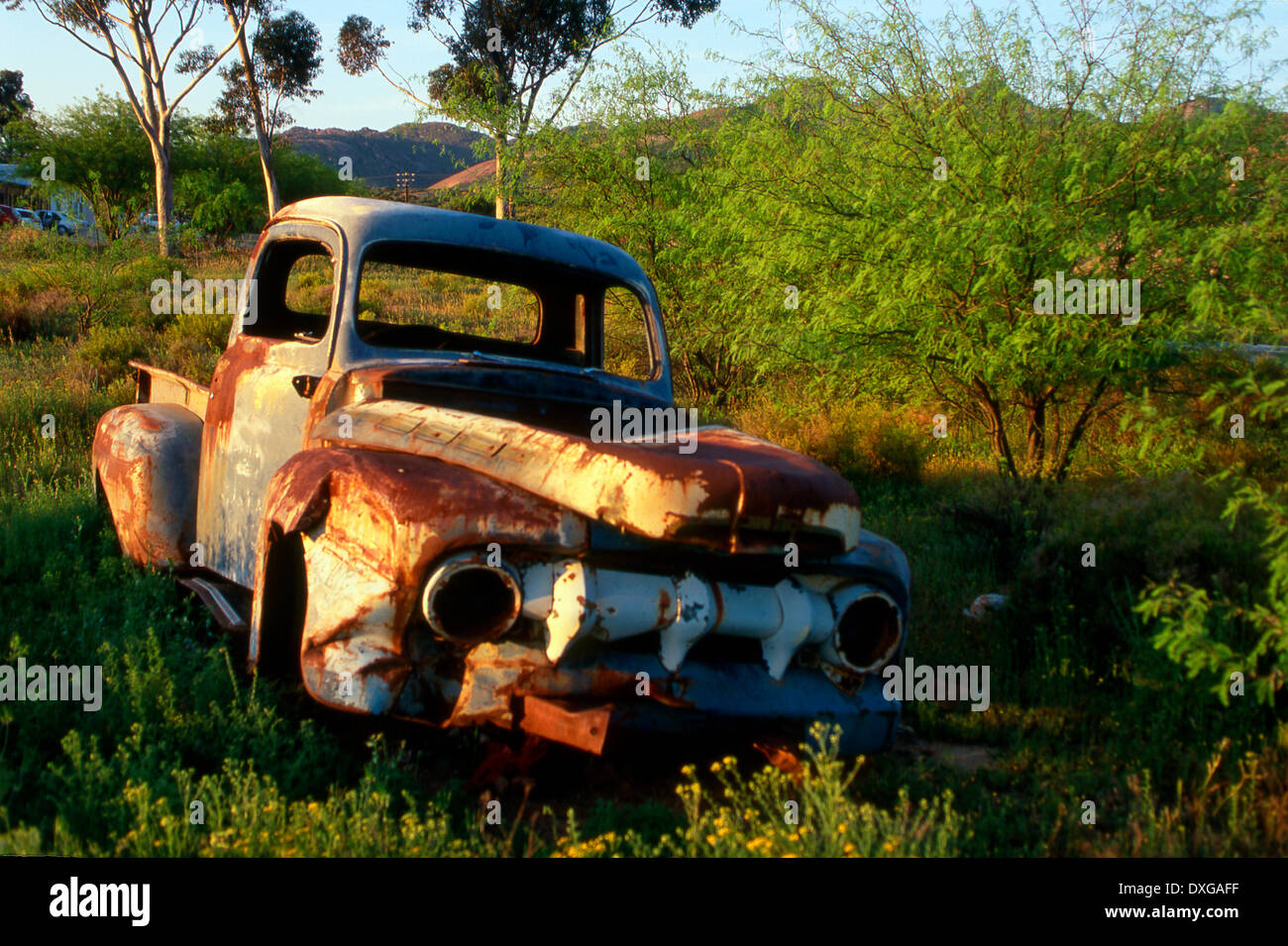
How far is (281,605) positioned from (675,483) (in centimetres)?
152

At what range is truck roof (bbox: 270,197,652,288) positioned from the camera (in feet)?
12.8

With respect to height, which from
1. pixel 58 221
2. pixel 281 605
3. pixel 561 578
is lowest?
pixel 281 605

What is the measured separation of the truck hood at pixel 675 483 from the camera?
8.27 feet

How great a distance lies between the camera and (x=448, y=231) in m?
4.02

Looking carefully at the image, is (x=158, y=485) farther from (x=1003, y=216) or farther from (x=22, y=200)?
(x=22, y=200)

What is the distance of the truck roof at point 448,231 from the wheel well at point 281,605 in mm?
1318

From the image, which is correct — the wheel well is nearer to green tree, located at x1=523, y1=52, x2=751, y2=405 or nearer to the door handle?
the door handle

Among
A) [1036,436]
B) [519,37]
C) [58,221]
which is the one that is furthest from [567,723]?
[58,221]

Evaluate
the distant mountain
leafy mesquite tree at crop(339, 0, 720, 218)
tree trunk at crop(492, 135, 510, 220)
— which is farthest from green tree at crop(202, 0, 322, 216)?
the distant mountain

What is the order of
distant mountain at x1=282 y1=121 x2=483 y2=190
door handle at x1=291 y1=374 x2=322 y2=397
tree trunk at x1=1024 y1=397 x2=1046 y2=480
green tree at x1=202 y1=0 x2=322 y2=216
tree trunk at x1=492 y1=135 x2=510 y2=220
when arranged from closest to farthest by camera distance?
door handle at x1=291 y1=374 x2=322 y2=397 → tree trunk at x1=1024 y1=397 x2=1046 y2=480 → tree trunk at x1=492 y1=135 x2=510 y2=220 → green tree at x1=202 y1=0 x2=322 y2=216 → distant mountain at x1=282 y1=121 x2=483 y2=190

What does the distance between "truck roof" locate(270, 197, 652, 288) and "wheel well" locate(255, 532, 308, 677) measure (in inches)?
51.9

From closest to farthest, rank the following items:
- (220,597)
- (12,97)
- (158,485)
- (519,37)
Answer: (220,597), (158,485), (519,37), (12,97)

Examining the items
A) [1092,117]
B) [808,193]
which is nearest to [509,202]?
[808,193]

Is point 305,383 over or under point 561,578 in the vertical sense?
over
